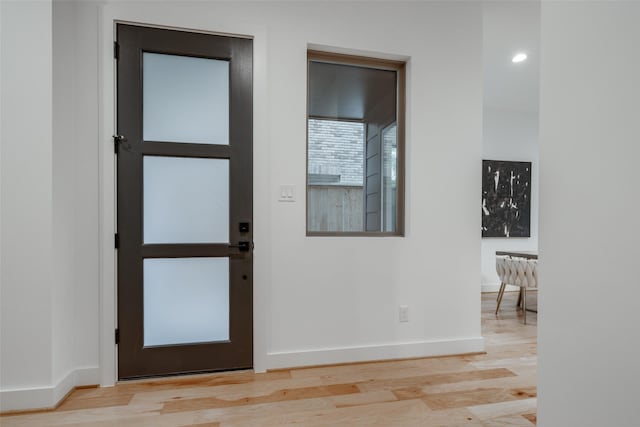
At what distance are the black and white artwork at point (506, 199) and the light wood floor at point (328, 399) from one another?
2.97m

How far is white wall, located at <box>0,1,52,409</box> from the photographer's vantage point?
6.06 ft

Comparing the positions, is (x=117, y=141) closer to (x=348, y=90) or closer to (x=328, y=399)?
(x=348, y=90)

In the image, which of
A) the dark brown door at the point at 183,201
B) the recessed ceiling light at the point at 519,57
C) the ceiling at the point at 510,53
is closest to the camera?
the dark brown door at the point at 183,201

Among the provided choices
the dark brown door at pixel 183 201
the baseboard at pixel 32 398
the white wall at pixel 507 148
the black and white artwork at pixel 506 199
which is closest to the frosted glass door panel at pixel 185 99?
the dark brown door at pixel 183 201

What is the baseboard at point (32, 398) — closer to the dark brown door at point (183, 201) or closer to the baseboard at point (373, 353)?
the dark brown door at point (183, 201)

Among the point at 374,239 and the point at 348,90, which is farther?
the point at 348,90

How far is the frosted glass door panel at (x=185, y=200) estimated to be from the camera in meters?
2.25

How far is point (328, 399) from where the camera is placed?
6.44ft

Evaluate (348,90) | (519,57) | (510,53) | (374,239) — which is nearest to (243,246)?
(374,239)

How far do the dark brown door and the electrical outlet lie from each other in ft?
3.77

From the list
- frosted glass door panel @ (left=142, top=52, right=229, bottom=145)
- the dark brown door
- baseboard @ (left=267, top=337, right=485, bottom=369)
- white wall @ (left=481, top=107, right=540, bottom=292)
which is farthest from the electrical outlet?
white wall @ (left=481, top=107, right=540, bottom=292)

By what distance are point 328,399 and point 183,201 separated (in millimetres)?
1585

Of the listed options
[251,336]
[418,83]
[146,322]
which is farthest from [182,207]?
[418,83]

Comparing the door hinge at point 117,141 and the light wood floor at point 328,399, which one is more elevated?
the door hinge at point 117,141
